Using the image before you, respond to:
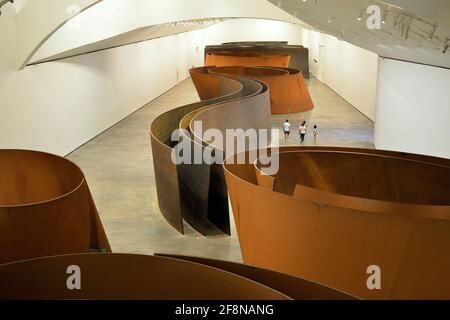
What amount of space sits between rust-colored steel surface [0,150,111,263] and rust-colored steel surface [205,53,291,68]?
703 inches

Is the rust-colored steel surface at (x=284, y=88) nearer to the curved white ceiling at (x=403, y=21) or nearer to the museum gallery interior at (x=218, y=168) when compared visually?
the museum gallery interior at (x=218, y=168)

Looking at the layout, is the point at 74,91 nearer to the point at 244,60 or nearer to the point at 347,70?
the point at 244,60

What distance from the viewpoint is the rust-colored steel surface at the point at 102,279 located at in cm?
463

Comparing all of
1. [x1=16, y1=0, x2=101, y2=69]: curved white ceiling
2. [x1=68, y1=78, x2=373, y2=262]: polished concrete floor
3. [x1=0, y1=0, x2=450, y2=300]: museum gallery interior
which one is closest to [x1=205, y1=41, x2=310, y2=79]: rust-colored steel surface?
[x1=68, y1=78, x2=373, y2=262]: polished concrete floor

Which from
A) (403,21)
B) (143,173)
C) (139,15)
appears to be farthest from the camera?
(139,15)

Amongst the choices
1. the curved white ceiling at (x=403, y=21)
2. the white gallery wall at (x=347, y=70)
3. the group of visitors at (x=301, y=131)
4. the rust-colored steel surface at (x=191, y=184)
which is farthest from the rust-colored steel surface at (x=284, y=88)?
the rust-colored steel surface at (x=191, y=184)

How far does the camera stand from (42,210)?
22.0ft

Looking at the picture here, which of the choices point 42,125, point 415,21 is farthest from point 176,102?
point 415,21

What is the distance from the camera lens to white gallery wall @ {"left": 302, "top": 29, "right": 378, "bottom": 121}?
2211 cm

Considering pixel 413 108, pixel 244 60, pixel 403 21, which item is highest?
pixel 403 21

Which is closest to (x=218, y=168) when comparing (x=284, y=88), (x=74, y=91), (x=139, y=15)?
(x=74, y=91)

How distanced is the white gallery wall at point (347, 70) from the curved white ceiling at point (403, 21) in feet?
22.6

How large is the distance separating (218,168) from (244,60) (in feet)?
53.8
